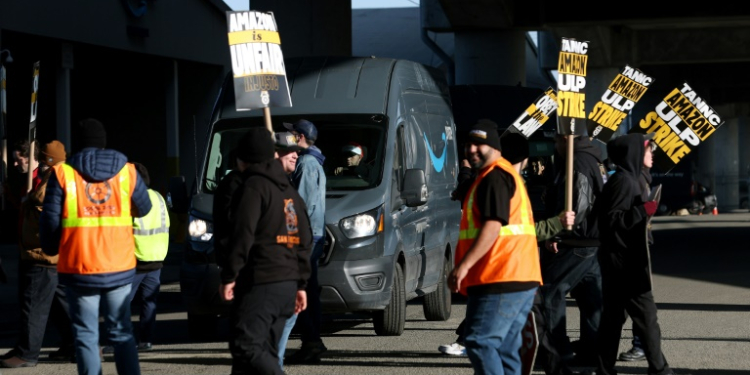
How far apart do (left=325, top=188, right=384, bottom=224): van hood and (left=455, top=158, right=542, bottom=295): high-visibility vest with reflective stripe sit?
4.01 m

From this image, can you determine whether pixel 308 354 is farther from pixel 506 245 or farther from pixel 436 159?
pixel 436 159

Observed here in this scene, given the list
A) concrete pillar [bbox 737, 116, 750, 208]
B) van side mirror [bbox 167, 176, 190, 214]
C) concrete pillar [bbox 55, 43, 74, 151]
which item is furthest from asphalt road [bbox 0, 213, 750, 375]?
concrete pillar [bbox 737, 116, 750, 208]

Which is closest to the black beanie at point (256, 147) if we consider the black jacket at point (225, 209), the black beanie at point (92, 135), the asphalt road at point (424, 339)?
the black jacket at point (225, 209)

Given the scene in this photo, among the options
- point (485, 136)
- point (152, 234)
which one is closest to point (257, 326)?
point (485, 136)

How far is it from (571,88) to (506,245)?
373cm

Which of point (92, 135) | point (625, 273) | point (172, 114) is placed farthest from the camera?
point (172, 114)

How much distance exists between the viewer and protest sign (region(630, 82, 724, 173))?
1207cm

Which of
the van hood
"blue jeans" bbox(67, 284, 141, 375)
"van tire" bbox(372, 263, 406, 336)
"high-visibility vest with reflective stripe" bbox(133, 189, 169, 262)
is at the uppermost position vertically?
the van hood

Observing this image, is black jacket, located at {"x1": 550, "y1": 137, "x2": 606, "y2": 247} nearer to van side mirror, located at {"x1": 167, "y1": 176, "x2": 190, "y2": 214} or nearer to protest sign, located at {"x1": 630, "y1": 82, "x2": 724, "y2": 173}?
protest sign, located at {"x1": 630, "y1": 82, "x2": 724, "y2": 173}

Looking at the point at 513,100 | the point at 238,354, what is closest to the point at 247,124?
the point at 238,354

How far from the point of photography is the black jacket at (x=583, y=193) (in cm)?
952

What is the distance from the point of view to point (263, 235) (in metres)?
7.32

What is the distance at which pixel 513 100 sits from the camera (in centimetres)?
2162

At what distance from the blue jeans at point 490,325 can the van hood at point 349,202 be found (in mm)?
4130
